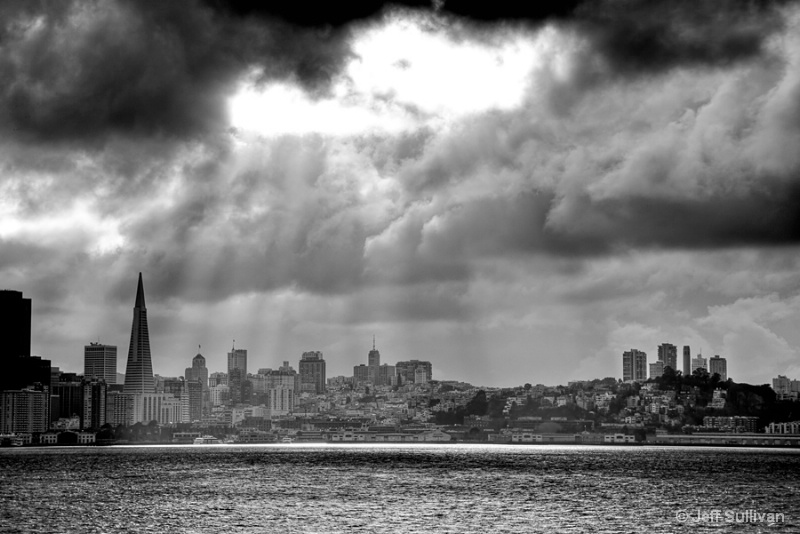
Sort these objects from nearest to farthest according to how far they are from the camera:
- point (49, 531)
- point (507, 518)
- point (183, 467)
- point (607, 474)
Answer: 1. point (49, 531)
2. point (507, 518)
3. point (607, 474)
4. point (183, 467)

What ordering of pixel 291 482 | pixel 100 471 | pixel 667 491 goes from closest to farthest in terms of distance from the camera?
pixel 667 491, pixel 291 482, pixel 100 471

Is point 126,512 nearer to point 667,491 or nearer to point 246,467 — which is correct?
point 667,491

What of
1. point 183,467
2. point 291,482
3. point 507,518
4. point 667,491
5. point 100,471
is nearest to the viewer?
point 507,518

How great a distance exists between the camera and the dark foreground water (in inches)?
3189

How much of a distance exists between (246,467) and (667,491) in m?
71.1

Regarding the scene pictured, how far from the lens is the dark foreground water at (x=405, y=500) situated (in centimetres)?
8100

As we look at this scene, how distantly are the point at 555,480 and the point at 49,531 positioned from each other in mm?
62508

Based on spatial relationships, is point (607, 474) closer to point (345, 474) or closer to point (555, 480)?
point (555, 480)

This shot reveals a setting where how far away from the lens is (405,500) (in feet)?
329

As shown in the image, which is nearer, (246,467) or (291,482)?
(291,482)

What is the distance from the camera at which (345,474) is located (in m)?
141

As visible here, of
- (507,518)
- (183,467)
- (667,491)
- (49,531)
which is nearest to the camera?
(49,531)

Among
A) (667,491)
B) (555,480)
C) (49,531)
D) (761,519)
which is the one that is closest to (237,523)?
(49,531)

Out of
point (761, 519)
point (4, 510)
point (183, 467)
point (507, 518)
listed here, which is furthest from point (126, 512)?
point (183, 467)
